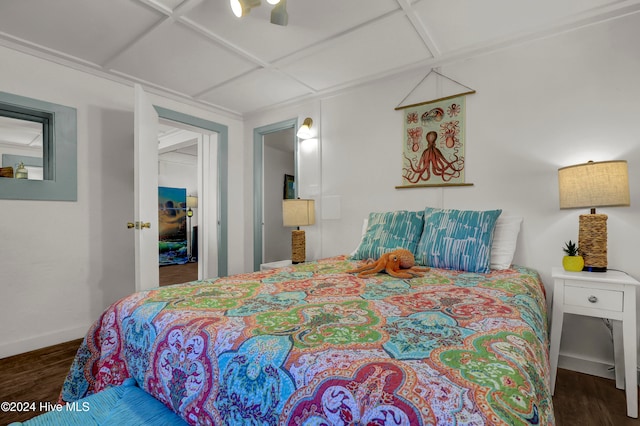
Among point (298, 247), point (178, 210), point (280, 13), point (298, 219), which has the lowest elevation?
point (298, 247)

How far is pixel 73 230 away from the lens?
2.66 metres

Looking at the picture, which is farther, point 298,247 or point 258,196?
point 258,196

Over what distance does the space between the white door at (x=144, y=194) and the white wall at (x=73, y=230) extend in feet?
1.80

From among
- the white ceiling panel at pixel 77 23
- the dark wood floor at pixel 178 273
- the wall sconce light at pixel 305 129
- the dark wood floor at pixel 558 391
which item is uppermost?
the white ceiling panel at pixel 77 23

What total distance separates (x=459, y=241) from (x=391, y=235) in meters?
0.48

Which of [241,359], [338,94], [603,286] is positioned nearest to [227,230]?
[338,94]

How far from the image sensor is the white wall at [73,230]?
7.75ft

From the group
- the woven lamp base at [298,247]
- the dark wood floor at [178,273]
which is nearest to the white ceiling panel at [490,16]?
the woven lamp base at [298,247]

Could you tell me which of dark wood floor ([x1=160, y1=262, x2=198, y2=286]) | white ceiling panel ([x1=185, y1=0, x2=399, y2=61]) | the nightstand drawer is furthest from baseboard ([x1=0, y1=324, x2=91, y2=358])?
the nightstand drawer

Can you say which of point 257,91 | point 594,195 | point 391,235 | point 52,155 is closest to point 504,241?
point 594,195

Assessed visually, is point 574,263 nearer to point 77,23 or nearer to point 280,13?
point 280,13

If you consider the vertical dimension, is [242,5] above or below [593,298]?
above

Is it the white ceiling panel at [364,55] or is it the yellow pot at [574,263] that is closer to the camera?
the yellow pot at [574,263]

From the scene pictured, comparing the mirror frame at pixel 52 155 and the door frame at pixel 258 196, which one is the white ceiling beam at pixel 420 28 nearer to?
the door frame at pixel 258 196
